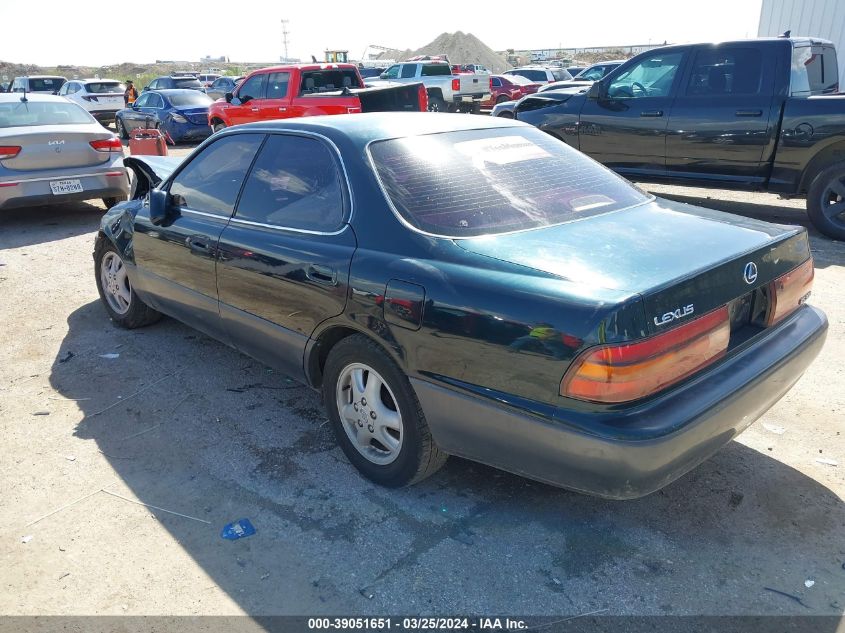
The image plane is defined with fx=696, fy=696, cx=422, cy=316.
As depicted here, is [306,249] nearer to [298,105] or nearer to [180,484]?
[180,484]

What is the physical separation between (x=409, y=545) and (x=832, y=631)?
153 cm

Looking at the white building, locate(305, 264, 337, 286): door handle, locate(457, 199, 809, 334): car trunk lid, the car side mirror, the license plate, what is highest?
the white building

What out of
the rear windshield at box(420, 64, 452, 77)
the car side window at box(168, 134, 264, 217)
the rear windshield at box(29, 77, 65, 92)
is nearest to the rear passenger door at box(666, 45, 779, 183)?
the car side window at box(168, 134, 264, 217)

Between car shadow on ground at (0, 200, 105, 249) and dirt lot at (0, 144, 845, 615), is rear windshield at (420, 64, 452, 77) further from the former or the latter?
dirt lot at (0, 144, 845, 615)

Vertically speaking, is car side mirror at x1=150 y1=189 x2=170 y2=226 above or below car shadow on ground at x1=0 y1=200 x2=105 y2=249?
above

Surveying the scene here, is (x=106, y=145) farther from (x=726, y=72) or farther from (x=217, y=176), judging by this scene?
(x=726, y=72)

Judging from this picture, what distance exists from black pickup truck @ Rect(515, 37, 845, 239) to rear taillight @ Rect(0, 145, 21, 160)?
22.3ft

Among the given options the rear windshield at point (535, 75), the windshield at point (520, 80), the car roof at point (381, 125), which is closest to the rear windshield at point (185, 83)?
the windshield at point (520, 80)

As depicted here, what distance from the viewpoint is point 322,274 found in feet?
10.5

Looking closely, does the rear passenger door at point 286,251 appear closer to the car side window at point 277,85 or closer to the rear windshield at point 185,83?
the car side window at point 277,85

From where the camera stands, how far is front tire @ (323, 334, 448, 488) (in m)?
2.94

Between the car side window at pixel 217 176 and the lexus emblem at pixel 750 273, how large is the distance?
2.54 metres

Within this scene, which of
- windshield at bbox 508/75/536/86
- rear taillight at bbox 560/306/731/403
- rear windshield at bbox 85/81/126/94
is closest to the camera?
rear taillight at bbox 560/306/731/403

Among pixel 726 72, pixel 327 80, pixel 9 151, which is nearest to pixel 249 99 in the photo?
pixel 327 80
